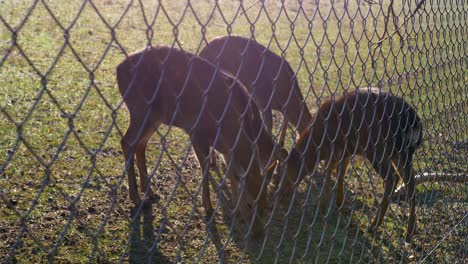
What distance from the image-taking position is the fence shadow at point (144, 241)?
385cm

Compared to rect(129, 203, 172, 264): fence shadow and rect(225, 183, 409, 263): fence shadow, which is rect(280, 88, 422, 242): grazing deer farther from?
rect(129, 203, 172, 264): fence shadow

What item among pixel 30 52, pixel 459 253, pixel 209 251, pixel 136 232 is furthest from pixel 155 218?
pixel 30 52

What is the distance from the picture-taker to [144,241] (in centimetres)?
407

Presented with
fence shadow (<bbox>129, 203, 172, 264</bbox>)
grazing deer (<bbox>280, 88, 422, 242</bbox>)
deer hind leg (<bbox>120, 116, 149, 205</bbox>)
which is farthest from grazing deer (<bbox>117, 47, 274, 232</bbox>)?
grazing deer (<bbox>280, 88, 422, 242</bbox>)

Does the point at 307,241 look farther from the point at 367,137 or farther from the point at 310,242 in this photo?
the point at 367,137

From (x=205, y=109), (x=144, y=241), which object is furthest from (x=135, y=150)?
(x=205, y=109)

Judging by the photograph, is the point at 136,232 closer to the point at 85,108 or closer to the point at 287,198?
the point at 287,198

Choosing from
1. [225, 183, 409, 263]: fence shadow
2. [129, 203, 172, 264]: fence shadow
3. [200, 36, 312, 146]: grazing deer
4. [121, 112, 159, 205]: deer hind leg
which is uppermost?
[200, 36, 312, 146]: grazing deer

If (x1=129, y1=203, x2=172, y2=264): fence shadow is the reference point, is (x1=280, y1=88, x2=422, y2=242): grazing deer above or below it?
above

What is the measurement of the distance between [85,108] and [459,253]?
401 cm

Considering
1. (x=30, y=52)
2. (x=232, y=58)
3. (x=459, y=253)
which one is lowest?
(x=459, y=253)

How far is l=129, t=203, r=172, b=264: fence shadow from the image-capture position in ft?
12.6

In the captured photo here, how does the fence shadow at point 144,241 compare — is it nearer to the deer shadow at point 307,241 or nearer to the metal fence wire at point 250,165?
the metal fence wire at point 250,165

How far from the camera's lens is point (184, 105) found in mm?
3445
